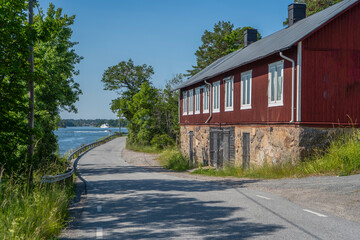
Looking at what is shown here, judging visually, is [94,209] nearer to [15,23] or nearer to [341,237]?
[15,23]

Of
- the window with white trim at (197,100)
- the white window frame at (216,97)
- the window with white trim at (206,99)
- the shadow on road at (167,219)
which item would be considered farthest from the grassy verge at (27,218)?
the window with white trim at (197,100)

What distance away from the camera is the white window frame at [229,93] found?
2239 centimetres

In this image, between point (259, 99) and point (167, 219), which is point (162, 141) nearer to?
point (259, 99)

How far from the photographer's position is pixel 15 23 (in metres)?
9.70

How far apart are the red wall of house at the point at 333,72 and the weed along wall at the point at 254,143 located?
77 centimetres

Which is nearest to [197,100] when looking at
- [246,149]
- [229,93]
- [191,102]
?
[191,102]

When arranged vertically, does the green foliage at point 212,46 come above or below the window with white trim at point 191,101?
above

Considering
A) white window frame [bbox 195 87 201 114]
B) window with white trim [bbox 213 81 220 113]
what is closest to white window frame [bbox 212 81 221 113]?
window with white trim [bbox 213 81 220 113]

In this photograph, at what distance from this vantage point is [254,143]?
19.4 metres

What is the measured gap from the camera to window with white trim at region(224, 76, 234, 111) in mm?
22388

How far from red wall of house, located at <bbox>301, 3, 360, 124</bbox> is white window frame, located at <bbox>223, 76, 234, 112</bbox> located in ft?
22.2

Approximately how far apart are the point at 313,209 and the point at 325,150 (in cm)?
730

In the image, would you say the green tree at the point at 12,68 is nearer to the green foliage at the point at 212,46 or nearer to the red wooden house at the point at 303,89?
the red wooden house at the point at 303,89

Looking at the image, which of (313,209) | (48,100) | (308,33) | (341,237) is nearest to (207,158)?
A: (48,100)
